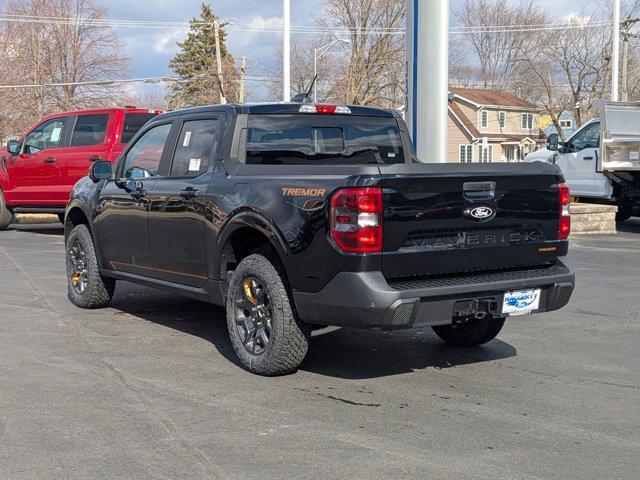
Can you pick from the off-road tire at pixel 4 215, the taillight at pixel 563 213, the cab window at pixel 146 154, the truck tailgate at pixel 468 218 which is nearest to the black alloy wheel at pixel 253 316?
the truck tailgate at pixel 468 218

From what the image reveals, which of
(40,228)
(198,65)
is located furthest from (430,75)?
(198,65)

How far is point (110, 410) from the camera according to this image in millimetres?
4926

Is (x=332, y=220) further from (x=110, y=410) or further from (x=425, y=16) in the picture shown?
(x=425, y=16)

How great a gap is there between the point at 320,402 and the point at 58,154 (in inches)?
429

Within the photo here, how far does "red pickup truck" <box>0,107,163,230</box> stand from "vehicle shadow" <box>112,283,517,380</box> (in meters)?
6.63

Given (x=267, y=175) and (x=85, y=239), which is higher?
(x=267, y=175)

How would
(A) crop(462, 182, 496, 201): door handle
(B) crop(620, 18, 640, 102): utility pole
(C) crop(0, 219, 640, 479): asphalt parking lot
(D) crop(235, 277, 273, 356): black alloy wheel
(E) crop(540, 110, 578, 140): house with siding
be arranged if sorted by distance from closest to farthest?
(C) crop(0, 219, 640, 479): asphalt parking lot
(A) crop(462, 182, 496, 201): door handle
(D) crop(235, 277, 273, 356): black alloy wheel
(B) crop(620, 18, 640, 102): utility pole
(E) crop(540, 110, 578, 140): house with siding

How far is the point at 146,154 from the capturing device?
7359mm

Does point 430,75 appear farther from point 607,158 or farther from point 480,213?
point 480,213

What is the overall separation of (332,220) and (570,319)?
3.65 m

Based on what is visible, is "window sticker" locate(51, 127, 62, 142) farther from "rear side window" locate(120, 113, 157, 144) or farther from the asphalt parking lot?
the asphalt parking lot

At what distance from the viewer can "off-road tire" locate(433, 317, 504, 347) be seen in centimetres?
648

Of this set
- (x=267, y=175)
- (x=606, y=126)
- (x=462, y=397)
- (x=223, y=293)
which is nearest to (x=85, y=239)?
(x=223, y=293)

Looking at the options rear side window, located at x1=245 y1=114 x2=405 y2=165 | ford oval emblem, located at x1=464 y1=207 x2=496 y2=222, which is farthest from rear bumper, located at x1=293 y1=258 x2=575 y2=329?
rear side window, located at x1=245 y1=114 x2=405 y2=165
